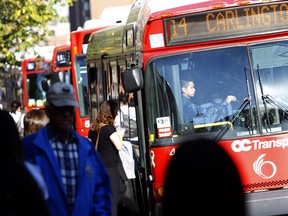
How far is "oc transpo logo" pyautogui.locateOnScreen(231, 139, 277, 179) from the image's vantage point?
10.4 meters

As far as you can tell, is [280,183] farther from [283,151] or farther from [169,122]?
[169,122]

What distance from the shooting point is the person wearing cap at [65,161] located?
594cm

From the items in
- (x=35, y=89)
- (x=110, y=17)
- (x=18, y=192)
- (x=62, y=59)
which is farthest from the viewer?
(x=35, y=89)

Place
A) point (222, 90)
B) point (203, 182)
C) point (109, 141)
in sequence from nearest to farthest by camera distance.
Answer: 1. point (203, 182)
2. point (222, 90)
3. point (109, 141)

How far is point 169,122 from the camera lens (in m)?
10.5

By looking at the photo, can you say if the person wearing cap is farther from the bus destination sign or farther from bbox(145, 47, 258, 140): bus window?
the bus destination sign

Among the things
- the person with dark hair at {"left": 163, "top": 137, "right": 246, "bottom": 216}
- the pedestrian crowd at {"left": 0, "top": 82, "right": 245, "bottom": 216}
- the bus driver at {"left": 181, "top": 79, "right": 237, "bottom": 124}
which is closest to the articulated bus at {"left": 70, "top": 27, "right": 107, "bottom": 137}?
the bus driver at {"left": 181, "top": 79, "right": 237, "bottom": 124}

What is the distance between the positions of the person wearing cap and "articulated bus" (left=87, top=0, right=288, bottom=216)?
13.6ft

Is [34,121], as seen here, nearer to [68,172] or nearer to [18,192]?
[68,172]

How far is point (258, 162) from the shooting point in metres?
10.5

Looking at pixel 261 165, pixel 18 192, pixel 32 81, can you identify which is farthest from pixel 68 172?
pixel 32 81

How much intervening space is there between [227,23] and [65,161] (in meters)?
5.00

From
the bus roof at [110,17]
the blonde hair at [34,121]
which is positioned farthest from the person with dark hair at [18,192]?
the bus roof at [110,17]

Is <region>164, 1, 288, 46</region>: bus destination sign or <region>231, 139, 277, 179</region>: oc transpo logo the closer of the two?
<region>231, 139, 277, 179</region>: oc transpo logo
